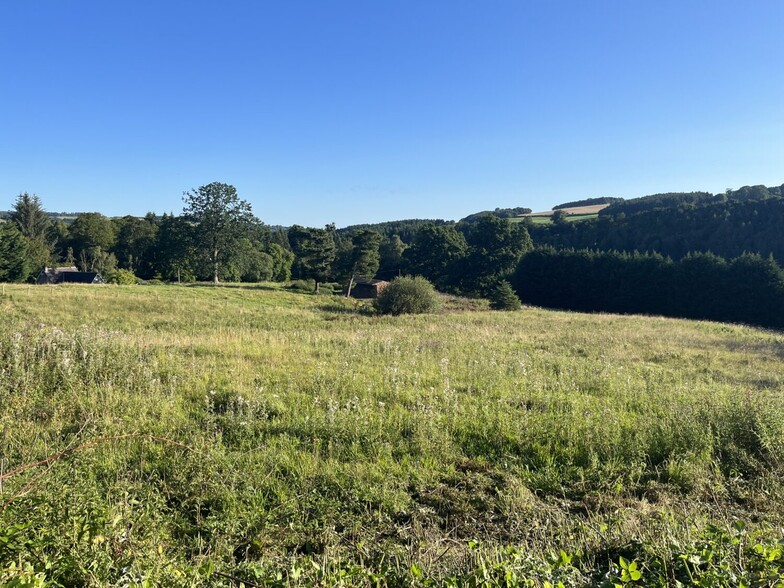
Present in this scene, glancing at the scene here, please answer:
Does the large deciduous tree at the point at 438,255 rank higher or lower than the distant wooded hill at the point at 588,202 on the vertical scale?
lower

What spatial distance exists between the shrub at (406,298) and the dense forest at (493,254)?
10376 mm

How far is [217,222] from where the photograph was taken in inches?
1769

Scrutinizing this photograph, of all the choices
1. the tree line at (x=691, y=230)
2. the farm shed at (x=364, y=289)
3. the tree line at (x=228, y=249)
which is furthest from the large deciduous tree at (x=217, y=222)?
the tree line at (x=691, y=230)

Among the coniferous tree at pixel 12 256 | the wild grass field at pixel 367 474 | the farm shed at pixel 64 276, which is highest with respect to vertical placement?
the coniferous tree at pixel 12 256

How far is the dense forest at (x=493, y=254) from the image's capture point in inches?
1721

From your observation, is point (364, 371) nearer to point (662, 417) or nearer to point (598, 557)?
point (662, 417)

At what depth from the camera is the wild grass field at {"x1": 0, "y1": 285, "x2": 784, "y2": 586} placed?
2.56m

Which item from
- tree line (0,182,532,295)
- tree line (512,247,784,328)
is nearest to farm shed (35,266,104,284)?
tree line (0,182,532,295)

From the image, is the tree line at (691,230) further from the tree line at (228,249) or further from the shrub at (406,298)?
the shrub at (406,298)

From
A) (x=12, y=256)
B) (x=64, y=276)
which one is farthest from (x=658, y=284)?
(x=12, y=256)

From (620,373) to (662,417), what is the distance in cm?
343

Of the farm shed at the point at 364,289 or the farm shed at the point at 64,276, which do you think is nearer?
the farm shed at the point at 364,289

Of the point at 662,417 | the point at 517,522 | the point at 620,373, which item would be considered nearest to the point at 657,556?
the point at 517,522

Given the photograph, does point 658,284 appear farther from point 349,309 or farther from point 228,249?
point 228,249
